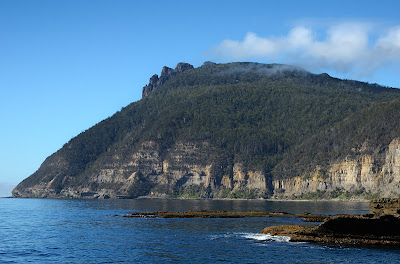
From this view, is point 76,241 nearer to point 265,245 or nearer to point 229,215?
point 265,245

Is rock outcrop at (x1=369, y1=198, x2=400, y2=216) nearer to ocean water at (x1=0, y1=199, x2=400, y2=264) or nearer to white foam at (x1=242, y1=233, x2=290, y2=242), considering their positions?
white foam at (x1=242, y1=233, x2=290, y2=242)

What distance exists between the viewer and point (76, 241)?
97.1 metres

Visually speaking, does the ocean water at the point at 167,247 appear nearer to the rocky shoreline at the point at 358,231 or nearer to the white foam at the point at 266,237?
the white foam at the point at 266,237

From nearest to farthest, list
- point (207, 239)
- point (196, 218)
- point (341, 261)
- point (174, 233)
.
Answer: point (341, 261) → point (207, 239) → point (174, 233) → point (196, 218)

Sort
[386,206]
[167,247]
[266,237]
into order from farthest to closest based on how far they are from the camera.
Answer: [386,206], [266,237], [167,247]

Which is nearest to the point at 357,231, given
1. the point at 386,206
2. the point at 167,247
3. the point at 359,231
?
the point at 359,231

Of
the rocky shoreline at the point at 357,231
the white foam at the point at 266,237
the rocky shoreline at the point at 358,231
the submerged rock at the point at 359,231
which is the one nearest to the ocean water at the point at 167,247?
the white foam at the point at 266,237

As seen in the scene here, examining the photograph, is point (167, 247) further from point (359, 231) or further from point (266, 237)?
point (359, 231)

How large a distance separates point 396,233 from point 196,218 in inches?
2782

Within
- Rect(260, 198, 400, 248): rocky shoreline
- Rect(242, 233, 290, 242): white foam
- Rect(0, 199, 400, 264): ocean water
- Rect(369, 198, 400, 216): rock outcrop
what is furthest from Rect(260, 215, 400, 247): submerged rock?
Rect(369, 198, 400, 216): rock outcrop

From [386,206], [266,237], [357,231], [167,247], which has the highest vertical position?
[386,206]

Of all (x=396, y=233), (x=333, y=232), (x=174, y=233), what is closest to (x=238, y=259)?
(x=333, y=232)

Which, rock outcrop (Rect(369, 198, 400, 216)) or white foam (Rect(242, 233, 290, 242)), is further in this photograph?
rock outcrop (Rect(369, 198, 400, 216))

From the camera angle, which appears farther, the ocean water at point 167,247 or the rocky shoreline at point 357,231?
the rocky shoreline at point 357,231
